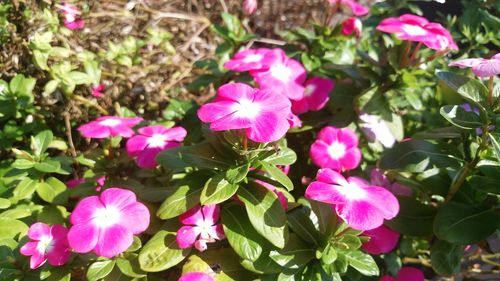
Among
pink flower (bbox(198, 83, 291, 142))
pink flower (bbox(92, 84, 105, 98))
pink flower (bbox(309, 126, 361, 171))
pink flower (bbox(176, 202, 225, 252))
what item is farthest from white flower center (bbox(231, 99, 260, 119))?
pink flower (bbox(92, 84, 105, 98))

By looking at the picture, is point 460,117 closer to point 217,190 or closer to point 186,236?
point 217,190

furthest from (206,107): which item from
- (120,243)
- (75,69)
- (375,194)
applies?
(75,69)

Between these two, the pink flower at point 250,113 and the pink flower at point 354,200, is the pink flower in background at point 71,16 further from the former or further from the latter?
the pink flower at point 354,200

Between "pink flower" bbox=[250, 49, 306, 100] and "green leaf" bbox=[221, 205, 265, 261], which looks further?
"pink flower" bbox=[250, 49, 306, 100]

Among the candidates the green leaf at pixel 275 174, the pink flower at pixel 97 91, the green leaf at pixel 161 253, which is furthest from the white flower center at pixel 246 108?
the pink flower at pixel 97 91

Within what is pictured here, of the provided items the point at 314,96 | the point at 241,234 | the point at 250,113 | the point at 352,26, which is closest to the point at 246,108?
the point at 250,113

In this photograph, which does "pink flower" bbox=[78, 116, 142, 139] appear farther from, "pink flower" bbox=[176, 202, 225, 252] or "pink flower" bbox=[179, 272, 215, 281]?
"pink flower" bbox=[179, 272, 215, 281]
